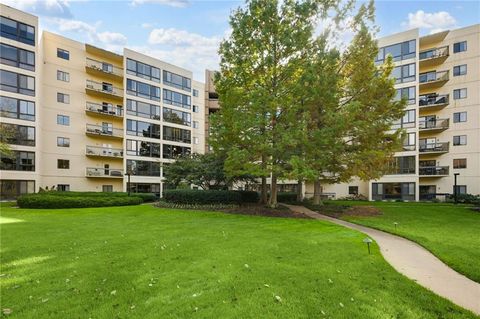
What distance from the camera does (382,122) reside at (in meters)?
21.0

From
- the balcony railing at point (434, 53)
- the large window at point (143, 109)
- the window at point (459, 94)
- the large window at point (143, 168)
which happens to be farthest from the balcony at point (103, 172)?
the window at point (459, 94)

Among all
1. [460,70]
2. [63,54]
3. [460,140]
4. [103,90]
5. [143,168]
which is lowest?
[143,168]

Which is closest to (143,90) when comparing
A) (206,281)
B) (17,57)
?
(17,57)

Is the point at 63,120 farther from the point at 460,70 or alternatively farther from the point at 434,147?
the point at 460,70

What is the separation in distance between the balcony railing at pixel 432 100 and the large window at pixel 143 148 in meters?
34.9

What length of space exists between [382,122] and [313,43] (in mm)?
6971

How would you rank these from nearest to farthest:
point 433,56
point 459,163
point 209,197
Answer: point 209,197 → point 459,163 → point 433,56

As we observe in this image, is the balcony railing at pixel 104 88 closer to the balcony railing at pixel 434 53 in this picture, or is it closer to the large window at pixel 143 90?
the large window at pixel 143 90

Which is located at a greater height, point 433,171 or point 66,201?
point 433,171

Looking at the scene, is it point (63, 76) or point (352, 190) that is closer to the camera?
point (63, 76)

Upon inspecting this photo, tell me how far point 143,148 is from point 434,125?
Result: 121ft

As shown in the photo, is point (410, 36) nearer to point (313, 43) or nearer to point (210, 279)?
point (313, 43)

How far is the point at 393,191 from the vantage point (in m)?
37.2

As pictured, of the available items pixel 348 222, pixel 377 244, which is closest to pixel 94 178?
pixel 348 222
